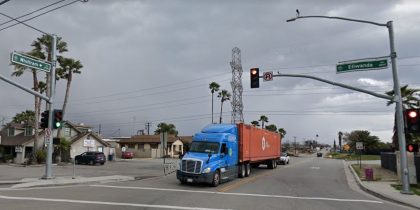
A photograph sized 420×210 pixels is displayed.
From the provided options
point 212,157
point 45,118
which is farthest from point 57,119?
point 212,157

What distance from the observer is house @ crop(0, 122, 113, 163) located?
177ft

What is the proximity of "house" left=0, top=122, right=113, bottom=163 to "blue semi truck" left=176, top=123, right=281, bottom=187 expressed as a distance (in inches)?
1141

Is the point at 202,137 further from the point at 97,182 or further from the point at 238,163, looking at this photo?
the point at 97,182

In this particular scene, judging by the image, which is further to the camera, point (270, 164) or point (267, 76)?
point (270, 164)

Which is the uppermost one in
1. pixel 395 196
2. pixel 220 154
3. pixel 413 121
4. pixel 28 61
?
pixel 28 61

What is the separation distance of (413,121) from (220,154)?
970 centimetres

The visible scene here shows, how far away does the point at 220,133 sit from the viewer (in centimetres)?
2488

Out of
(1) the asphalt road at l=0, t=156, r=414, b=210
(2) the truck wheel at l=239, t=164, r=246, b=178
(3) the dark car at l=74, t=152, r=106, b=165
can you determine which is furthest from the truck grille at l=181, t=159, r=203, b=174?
(3) the dark car at l=74, t=152, r=106, b=165

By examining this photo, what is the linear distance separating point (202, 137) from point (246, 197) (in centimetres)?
807

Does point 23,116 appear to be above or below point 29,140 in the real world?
above

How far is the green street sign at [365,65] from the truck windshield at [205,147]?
25.3ft

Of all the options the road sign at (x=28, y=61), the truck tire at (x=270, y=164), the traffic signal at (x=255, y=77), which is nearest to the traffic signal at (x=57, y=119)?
the road sign at (x=28, y=61)

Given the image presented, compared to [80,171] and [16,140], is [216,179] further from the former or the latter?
[16,140]

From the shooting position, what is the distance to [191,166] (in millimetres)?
21859
